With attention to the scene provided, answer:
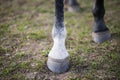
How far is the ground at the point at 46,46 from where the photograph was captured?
3.40m

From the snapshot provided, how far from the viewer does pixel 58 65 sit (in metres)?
3.38

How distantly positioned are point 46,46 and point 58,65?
924 millimetres

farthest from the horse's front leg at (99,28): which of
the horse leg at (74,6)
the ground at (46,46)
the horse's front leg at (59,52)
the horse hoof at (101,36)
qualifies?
the horse leg at (74,6)

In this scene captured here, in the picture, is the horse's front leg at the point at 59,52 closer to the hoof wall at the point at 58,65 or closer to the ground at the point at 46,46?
the hoof wall at the point at 58,65

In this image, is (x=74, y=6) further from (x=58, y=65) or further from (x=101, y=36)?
(x=58, y=65)

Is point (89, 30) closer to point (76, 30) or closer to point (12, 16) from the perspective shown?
point (76, 30)

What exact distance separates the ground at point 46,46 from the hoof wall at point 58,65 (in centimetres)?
8

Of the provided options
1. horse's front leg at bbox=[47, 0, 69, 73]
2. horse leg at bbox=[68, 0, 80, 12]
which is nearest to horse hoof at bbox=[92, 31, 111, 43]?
horse's front leg at bbox=[47, 0, 69, 73]

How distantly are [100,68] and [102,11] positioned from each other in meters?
1.32

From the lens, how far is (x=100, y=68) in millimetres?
3492

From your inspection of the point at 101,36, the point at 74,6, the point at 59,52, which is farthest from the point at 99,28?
the point at 74,6

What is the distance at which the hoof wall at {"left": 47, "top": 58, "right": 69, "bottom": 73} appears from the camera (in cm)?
337

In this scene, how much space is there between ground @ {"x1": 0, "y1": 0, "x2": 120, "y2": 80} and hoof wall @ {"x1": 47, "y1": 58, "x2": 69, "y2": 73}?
83 millimetres

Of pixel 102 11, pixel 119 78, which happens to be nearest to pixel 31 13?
pixel 102 11
